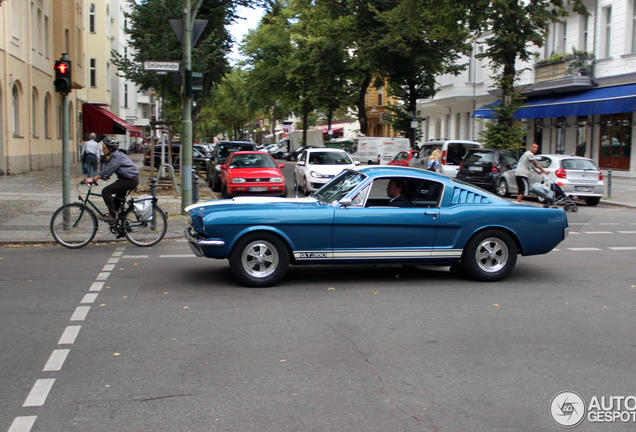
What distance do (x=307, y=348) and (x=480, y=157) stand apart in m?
18.0

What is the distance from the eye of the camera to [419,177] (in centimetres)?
805

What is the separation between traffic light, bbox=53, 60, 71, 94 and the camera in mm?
11289

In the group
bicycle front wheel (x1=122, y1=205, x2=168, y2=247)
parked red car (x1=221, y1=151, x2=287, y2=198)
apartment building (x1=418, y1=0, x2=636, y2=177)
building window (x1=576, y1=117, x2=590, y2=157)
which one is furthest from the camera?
Result: building window (x1=576, y1=117, x2=590, y2=157)

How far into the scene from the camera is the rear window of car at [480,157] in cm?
2191

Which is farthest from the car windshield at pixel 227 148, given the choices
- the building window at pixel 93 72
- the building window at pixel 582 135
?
the building window at pixel 93 72

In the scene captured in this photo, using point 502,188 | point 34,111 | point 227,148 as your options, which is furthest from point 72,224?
point 34,111

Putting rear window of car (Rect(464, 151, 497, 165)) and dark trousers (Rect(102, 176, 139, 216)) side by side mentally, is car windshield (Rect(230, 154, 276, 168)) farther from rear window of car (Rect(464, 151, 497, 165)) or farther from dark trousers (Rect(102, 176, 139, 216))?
dark trousers (Rect(102, 176, 139, 216))

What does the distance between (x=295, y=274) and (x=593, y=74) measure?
1057 inches

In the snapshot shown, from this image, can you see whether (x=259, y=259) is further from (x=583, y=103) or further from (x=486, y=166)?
(x=583, y=103)

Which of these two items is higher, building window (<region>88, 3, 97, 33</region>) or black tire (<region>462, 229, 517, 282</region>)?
building window (<region>88, 3, 97, 33</region>)

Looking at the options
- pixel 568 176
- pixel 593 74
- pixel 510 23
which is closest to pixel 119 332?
pixel 568 176

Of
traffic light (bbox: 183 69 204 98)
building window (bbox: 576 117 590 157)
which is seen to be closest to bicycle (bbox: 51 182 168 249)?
traffic light (bbox: 183 69 204 98)

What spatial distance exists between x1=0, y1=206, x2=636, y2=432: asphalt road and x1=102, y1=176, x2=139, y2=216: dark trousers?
1.89 metres

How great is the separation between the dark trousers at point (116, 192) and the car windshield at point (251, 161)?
8.98 metres
